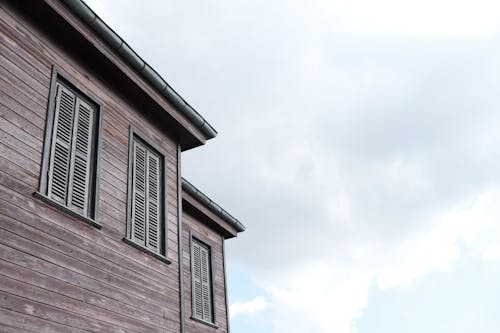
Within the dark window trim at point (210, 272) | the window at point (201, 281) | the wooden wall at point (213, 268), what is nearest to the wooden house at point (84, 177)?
the wooden wall at point (213, 268)

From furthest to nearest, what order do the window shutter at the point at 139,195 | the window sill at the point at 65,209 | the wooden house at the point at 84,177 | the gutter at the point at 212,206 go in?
the gutter at the point at 212,206 < the window shutter at the point at 139,195 < the window sill at the point at 65,209 < the wooden house at the point at 84,177

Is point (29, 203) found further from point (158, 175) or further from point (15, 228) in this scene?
point (158, 175)

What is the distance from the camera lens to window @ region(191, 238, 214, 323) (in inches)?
463

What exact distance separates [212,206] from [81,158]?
623 centimetres

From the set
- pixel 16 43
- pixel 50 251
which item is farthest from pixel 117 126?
pixel 50 251

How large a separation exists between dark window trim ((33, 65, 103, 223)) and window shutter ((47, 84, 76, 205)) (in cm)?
8

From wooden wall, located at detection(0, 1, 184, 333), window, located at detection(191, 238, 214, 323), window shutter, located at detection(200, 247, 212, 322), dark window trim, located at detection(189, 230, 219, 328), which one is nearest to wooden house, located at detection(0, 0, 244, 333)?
wooden wall, located at detection(0, 1, 184, 333)

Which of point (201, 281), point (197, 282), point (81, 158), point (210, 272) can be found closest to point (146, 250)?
point (81, 158)

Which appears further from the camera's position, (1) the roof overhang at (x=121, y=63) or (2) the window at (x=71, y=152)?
(1) the roof overhang at (x=121, y=63)

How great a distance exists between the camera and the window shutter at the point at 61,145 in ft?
20.1

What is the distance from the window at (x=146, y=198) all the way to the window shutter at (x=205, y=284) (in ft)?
15.0

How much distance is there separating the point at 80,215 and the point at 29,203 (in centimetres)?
75

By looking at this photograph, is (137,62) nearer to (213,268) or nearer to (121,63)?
(121,63)

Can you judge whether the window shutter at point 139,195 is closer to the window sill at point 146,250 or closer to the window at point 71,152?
the window sill at point 146,250
